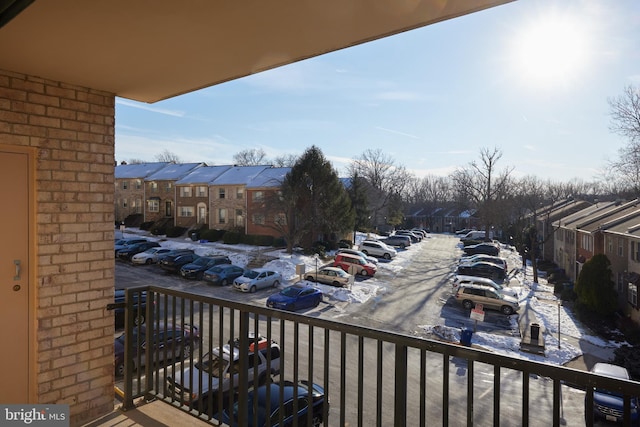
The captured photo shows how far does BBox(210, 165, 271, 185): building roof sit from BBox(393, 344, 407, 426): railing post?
27.9 metres

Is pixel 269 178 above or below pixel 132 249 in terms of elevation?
above

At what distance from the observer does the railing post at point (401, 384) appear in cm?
184

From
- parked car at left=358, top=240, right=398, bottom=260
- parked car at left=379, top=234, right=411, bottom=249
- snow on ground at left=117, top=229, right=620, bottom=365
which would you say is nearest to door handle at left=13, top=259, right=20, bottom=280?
snow on ground at left=117, top=229, right=620, bottom=365

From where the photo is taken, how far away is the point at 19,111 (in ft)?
9.34

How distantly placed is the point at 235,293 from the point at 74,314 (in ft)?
47.8

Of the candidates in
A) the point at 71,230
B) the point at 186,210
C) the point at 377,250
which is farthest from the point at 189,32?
the point at 186,210

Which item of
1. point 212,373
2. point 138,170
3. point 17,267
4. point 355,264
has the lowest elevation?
point 355,264

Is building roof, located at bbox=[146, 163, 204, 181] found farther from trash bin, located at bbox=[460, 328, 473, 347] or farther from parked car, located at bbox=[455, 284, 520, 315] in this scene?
trash bin, located at bbox=[460, 328, 473, 347]

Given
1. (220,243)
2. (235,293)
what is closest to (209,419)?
(235,293)

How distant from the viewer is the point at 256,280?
17594mm

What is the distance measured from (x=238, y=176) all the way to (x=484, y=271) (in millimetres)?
19297

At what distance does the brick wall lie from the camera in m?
2.90

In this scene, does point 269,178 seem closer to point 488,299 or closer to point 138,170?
point 138,170

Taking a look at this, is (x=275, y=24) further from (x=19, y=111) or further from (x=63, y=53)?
(x=19, y=111)
